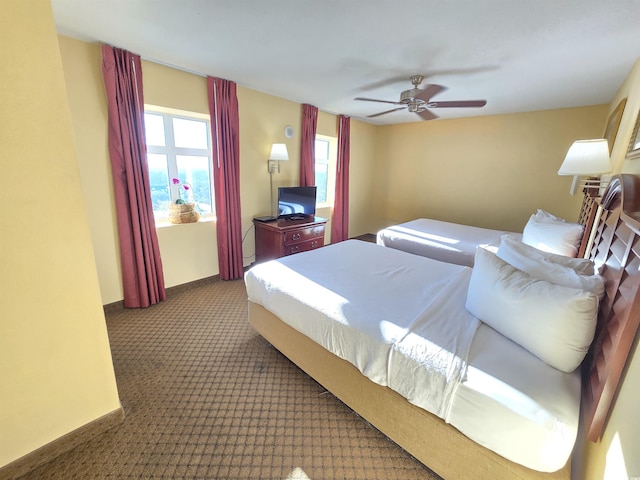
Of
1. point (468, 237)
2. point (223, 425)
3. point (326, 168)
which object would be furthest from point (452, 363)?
point (326, 168)

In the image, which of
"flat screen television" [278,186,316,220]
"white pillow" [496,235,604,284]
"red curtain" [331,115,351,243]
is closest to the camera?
"white pillow" [496,235,604,284]

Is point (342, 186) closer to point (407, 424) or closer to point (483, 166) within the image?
point (483, 166)

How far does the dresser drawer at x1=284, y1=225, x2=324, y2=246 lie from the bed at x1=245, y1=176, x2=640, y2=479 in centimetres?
142

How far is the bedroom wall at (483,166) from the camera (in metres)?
3.61

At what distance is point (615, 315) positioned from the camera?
36.8 inches

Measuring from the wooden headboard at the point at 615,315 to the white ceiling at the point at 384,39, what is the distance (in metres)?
1.15

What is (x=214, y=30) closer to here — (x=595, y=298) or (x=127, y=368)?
(x=127, y=368)

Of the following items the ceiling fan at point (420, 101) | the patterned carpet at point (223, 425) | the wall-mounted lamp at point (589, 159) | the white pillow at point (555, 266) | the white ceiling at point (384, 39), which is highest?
the white ceiling at point (384, 39)

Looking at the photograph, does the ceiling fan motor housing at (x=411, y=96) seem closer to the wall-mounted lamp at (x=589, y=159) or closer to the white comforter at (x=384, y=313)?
the wall-mounted lamp at (x=589, y=159)

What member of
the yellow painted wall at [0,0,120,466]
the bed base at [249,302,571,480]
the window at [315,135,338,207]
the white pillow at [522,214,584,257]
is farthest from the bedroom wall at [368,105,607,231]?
the yellow painted wall at [0,0,120,466]

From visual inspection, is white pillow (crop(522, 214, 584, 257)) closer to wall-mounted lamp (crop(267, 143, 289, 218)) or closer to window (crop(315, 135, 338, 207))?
wall-mounted lamp (crop(267, 143, 289, 218))

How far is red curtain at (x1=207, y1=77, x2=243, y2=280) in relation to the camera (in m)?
2.88

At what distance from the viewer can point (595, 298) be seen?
986mm

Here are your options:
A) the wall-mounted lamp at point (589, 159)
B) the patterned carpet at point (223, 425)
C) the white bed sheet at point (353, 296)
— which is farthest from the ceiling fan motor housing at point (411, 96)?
the patterned carpet at point (223, 425)
